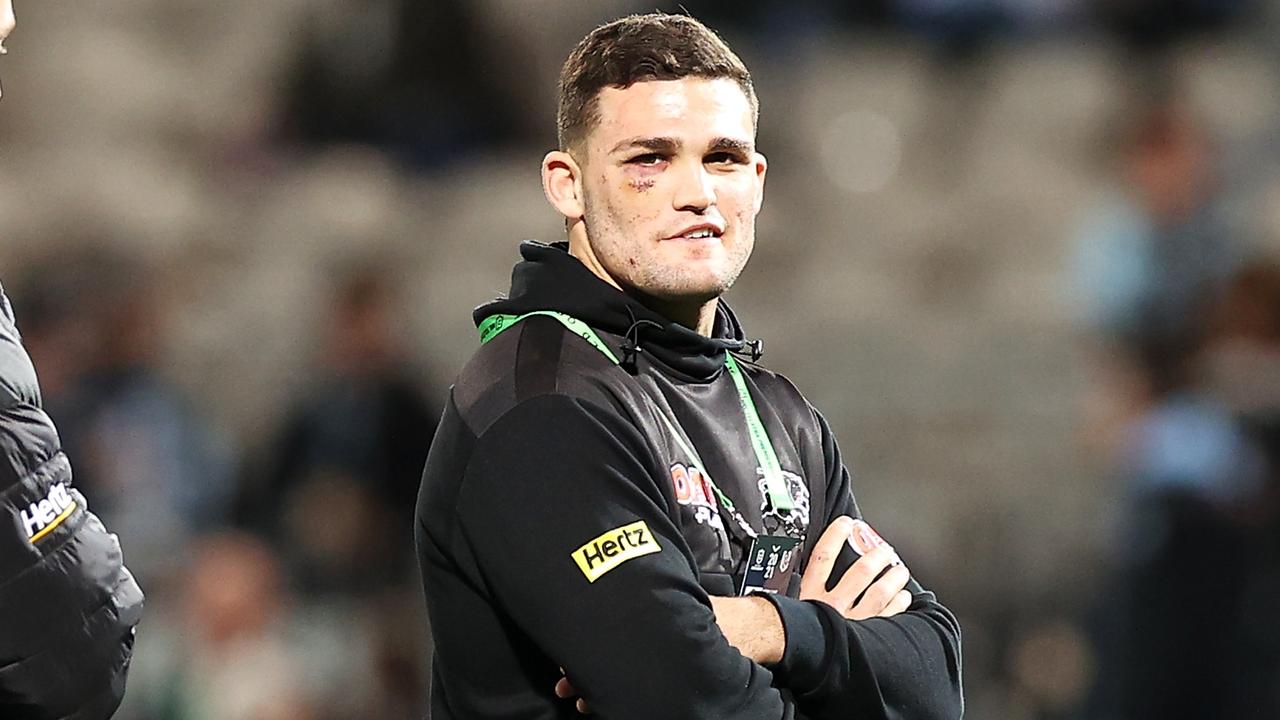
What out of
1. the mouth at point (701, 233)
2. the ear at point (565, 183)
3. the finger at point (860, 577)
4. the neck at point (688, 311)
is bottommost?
the finger at point (860, 577)

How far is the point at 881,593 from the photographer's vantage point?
10.5 feet

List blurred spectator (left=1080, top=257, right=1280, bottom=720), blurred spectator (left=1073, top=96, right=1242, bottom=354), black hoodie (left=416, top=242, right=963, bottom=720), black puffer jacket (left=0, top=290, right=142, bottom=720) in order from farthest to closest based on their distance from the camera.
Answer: blurred spectator (left=1073, top=96, right=1242, bottom=354) < blurred spectator (left=1080, top=257, right=1280, bottom=720) < black hoodie (left=416, top=242, right=963, bottom=720) < black puffer jacket (left=0, top=290, right=142, bottom=720)

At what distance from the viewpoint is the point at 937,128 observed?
9555 millimetres

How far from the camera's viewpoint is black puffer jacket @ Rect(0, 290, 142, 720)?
252 centimetres

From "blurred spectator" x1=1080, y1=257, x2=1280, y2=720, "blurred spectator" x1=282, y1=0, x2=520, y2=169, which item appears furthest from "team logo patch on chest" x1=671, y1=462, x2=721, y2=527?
"blurred spectator" x1=282, y1=0, x2=520, y2=169

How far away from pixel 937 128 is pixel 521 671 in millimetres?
6900

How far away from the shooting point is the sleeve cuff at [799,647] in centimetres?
294

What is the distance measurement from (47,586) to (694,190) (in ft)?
3.67

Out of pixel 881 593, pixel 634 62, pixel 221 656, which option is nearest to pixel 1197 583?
pixel 221 656

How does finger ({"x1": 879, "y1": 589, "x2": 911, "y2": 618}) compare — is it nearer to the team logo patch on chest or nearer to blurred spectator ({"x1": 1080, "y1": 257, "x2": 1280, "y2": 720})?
the team logo patch on chest

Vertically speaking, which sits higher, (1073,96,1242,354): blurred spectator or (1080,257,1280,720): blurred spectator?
(1073,96,1242,354): blurred spectator

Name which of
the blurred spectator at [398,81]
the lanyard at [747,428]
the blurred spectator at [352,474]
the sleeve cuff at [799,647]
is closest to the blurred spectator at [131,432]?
the blurred spectator at [352,474]

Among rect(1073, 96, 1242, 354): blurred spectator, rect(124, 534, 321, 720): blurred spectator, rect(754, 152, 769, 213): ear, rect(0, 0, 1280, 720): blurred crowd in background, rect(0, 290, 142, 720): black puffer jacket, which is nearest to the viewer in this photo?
Result: rect(0, 290, 142, 720): black puffer jacket

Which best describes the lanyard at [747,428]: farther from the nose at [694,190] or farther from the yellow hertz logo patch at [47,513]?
the yellow hertz logo patch at [47,513]
